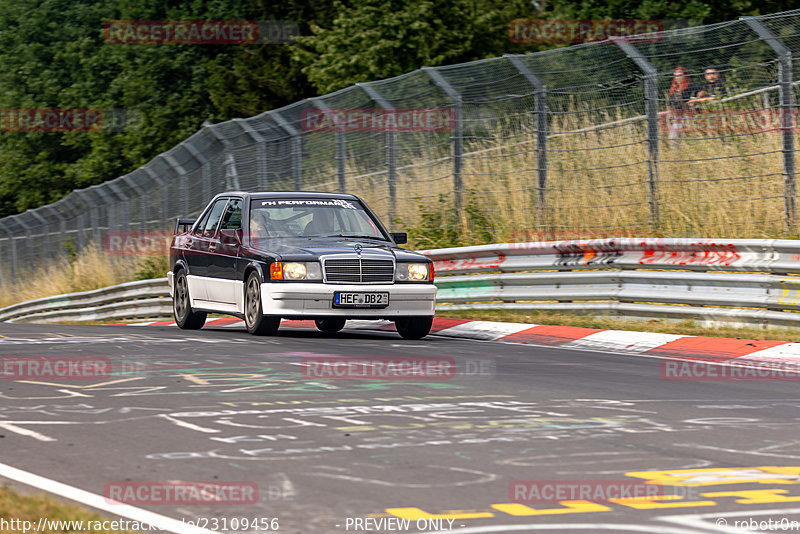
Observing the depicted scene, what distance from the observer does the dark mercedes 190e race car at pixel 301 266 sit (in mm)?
12953

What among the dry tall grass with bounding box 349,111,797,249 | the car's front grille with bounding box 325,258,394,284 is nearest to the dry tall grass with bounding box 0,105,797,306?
the dry tall grass with bounding box 349,111,797,249

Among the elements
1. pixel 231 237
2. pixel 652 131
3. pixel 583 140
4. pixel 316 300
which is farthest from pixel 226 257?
pixel 652 131

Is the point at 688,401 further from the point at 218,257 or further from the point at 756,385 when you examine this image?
the point at 218,257

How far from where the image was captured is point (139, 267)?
2978cm

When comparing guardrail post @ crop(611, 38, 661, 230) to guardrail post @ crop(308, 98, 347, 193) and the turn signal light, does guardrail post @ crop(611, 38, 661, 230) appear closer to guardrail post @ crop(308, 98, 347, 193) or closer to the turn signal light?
the turn signal light

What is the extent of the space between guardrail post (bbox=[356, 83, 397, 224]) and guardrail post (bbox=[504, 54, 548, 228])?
2846 millimetres

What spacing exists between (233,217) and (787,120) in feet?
20.8

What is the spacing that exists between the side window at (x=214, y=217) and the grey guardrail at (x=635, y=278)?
2.75 metres

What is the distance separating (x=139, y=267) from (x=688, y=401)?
2298 centimetres

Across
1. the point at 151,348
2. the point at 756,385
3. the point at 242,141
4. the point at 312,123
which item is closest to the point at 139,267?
the point at 242,141

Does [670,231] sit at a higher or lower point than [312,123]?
lower

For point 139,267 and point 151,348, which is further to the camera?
point 139,267

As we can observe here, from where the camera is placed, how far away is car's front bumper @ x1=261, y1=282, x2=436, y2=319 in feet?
42.1

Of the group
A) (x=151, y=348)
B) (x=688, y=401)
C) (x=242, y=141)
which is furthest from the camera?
(x=242, y=141)
